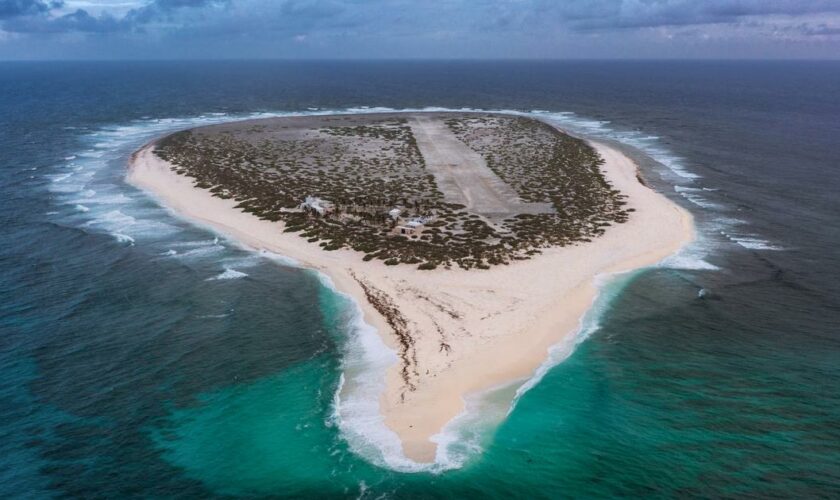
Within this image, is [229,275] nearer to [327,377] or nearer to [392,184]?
[327,377]

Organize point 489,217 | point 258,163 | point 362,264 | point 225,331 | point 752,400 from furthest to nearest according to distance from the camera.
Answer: point 258,163, point 489,217, point 362,264, point 225,331, point 752,400

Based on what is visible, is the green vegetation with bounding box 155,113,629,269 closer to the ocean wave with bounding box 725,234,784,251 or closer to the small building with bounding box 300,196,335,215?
the small building with bounding box 300,196,335,215

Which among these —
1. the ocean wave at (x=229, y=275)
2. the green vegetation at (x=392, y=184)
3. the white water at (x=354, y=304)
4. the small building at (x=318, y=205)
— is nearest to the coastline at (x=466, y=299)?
the white water at (x=354, y=304)

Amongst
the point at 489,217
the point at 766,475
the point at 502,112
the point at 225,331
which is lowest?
the point at 766,475

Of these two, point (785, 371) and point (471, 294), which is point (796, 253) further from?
point (471, 294)

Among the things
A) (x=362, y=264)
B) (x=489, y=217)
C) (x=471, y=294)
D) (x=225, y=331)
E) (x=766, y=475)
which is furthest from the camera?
(x=489, y=217)

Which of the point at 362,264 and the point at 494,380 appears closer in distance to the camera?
the point at 494,380

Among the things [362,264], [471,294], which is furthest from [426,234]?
[471,294]
